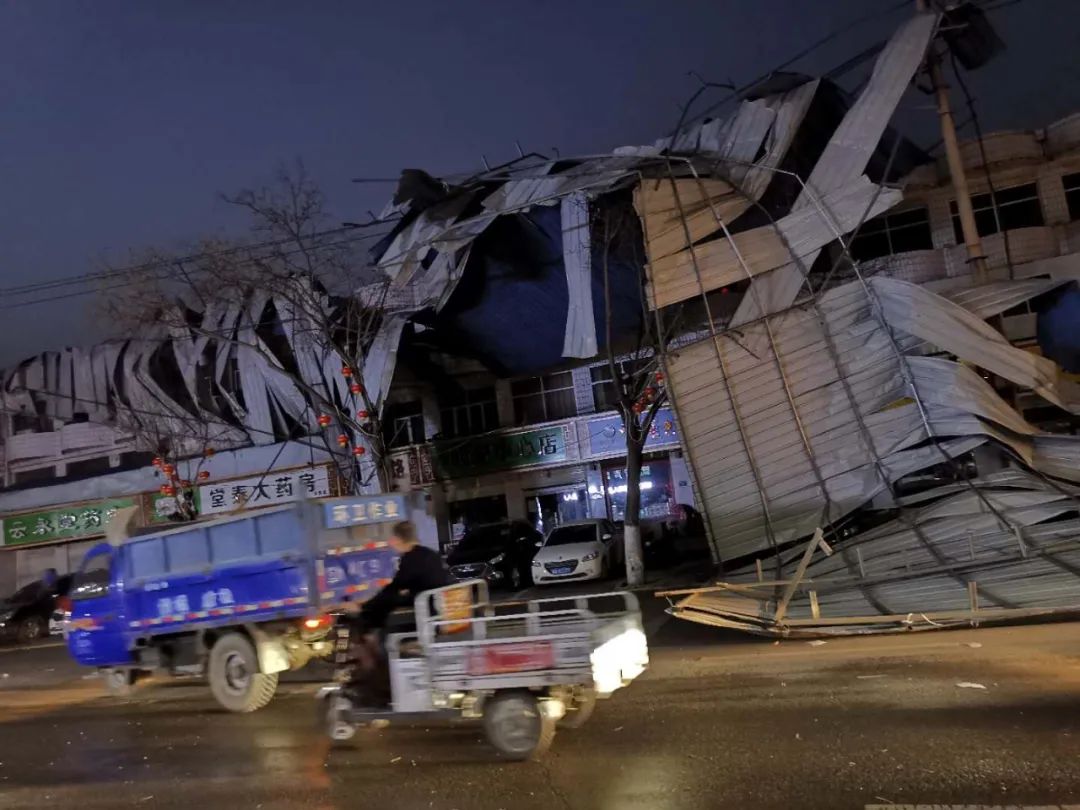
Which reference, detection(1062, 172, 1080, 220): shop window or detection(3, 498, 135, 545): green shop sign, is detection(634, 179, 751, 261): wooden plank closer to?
detection(1062, 172, 1080, 220): shop window

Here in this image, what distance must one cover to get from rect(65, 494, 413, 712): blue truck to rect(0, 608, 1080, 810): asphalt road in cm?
60

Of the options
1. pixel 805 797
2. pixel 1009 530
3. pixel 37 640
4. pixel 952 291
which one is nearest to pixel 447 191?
pixel 952 291

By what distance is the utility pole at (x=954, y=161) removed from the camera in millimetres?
14812

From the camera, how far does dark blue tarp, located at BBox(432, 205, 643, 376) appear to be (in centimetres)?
1938

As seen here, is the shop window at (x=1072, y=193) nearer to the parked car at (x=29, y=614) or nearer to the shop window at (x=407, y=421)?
the shop window at (x=407, y=421)

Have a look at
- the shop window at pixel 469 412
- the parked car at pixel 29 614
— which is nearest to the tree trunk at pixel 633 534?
the shop window at pixel 469 412

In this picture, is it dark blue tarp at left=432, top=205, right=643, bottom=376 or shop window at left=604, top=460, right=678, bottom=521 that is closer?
dark blue tarp at left=432, top=205, right=643, bottom=376

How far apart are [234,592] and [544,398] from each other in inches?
691

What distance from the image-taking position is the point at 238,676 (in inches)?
385

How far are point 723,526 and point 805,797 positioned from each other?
1056 centimetres

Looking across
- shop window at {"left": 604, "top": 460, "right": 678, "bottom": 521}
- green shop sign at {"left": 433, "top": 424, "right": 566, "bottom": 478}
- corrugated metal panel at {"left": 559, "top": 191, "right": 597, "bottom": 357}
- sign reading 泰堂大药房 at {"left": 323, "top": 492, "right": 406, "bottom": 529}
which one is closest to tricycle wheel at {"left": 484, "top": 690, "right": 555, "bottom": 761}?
sign reading 泰堂大药房 at {"left": 323, "top": 492, "right": 406, "bottom": 529}

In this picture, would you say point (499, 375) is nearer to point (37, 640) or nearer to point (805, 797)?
point (37, 640)

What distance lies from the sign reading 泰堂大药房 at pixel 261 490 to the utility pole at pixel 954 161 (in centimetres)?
1938

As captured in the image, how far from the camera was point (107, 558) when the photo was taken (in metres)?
10.8
